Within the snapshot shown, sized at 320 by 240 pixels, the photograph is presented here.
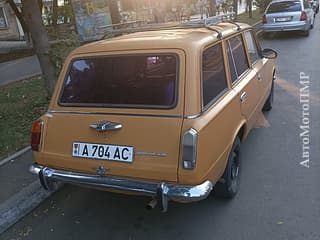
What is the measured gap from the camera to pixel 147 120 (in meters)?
2.60

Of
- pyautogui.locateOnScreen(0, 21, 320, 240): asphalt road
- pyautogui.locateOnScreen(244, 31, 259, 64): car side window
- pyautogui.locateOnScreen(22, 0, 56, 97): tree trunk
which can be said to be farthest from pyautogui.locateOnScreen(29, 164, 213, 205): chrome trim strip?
pyautogui.locateOnScreen(22, 0, 56, 97): tree trunk

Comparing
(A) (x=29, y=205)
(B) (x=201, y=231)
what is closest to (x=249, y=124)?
(B) (x=201, y=231)

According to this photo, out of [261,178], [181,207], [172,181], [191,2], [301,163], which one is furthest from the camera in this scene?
[191,2]

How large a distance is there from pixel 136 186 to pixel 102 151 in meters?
0.41

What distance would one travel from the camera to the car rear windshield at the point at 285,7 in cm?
1362

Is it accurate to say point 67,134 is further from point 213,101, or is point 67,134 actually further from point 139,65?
point 213,101

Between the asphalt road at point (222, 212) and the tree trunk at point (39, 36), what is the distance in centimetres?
293

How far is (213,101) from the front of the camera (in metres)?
2.85

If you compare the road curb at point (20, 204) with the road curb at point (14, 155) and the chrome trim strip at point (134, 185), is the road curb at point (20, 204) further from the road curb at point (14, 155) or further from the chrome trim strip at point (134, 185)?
the road curb at point (14, 155)

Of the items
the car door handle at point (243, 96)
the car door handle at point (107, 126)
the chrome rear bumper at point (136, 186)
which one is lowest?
the chrome rear bumper at point (136, 186)

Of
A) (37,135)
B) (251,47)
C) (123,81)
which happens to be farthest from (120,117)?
(251,47)

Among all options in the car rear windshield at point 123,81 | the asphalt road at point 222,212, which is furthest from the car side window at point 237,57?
the asphalt road at point 222,212

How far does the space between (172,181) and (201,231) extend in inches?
27.8

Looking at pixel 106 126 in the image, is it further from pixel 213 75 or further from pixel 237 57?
pixel 237 57
